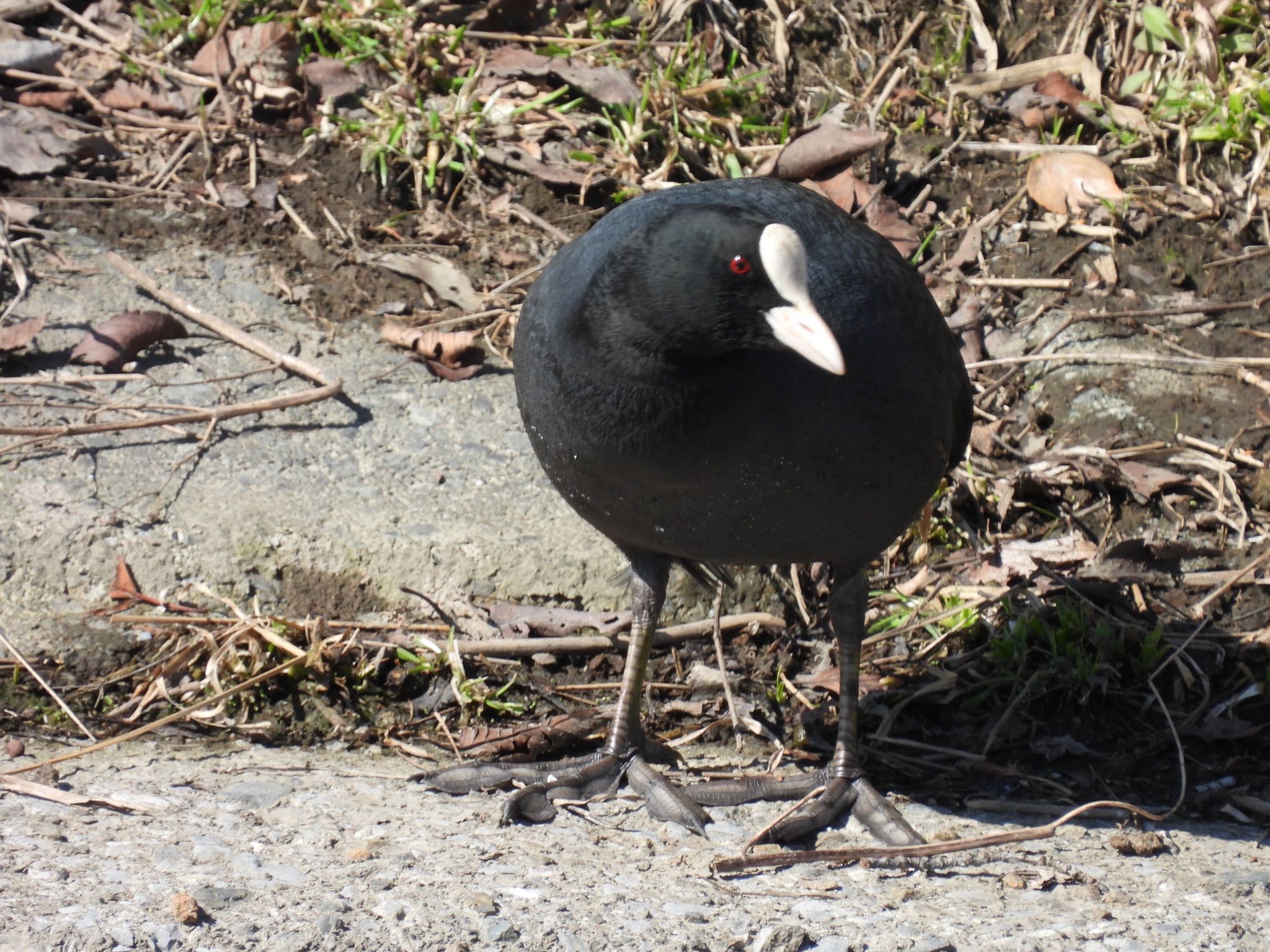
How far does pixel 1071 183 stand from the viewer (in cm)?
525

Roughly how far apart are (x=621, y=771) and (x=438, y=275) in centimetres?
213

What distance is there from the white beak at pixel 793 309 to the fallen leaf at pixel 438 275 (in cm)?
238

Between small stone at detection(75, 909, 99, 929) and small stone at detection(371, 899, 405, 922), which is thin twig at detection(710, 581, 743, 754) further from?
small stone at detection(75, 909, 99, 929)

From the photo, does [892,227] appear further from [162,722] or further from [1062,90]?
[162,722]

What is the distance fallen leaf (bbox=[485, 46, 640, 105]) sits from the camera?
5.47 m

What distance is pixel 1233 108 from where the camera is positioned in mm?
5188

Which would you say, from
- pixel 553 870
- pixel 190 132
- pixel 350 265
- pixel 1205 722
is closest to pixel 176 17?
pixel 190 132

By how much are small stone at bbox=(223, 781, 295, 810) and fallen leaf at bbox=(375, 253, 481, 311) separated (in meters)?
2.17

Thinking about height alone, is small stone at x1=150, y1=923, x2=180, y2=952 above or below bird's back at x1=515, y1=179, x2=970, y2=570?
below

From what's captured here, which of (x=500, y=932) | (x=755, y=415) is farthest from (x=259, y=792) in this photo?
(x=755, y=415)

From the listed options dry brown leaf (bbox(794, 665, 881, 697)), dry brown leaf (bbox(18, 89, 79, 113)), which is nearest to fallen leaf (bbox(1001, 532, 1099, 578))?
dry brown leaf (bbox(794, 665, 881, 697))

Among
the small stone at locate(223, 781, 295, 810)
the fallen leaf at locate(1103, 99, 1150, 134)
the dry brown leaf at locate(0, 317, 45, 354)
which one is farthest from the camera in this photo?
the fallen leaf at locate(1103, 99, 1150, 134)

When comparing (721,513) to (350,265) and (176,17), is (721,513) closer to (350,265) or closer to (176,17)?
(350,265)

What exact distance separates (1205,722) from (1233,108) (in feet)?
8.53
